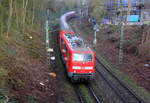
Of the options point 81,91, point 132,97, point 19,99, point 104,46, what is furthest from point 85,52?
point 104,46

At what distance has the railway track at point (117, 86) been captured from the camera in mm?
13273

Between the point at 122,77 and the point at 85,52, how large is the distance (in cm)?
474

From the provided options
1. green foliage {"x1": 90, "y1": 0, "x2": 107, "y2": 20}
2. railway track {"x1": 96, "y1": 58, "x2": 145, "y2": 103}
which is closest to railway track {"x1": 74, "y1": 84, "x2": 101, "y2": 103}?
railway track {"x1": 96, "y1": 58, "x2": 145, "y2": 103}

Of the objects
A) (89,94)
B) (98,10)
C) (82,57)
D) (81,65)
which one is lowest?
(89,94)

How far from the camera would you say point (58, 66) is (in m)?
20.2

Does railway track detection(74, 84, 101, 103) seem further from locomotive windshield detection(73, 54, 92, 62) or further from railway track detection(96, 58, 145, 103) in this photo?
locomotive windshield detection(73, 54, 92, 62)

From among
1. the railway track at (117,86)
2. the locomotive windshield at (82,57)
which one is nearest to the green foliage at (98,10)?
the railway track at (117,86)

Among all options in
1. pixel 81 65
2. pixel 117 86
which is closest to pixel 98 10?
pixel 117 86

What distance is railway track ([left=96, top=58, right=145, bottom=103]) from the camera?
13.3 m

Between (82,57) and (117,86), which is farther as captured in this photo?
(117,86)

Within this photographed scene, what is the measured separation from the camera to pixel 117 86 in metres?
15.6

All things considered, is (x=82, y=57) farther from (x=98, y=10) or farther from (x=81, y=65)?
(x=98, y=10)

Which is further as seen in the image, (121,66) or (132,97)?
(121,66)

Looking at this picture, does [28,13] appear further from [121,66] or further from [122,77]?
[122,77]
